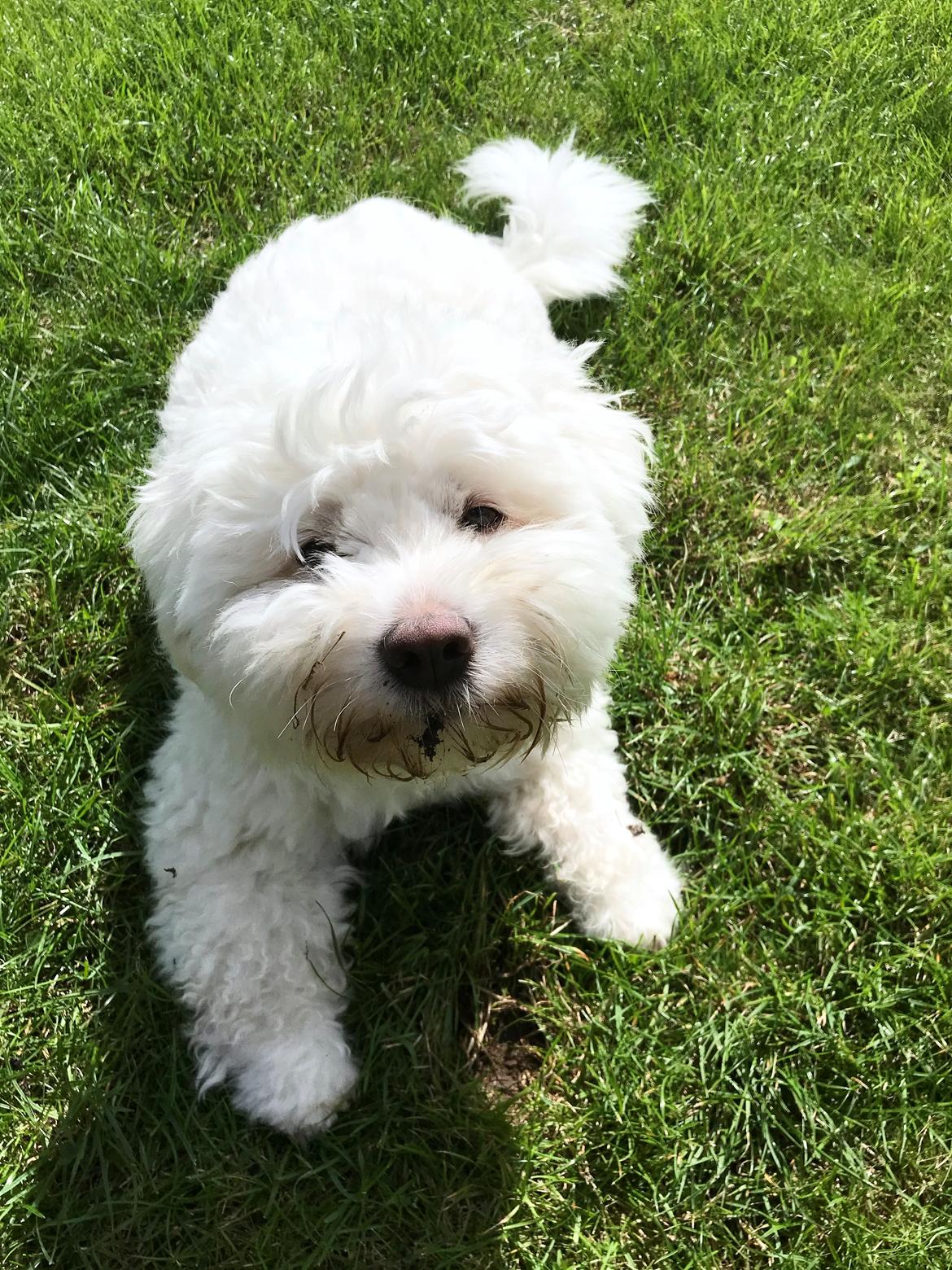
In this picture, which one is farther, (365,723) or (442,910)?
(442,910)

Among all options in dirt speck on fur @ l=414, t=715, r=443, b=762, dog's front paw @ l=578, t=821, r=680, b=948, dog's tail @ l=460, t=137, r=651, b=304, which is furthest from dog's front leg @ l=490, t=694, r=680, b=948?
dog's tail @ l=460, t=137, r=651, b=304

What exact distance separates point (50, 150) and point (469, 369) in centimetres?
305

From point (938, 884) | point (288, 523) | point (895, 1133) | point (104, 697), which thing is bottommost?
point (104, 697)

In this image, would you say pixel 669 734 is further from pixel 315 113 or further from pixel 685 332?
pixel 315 113

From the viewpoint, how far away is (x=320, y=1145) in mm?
2324

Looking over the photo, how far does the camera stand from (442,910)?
2619 mm

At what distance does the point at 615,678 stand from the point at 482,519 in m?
1.12

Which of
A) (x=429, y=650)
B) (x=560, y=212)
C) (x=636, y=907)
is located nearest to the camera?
(x=429, y=650)

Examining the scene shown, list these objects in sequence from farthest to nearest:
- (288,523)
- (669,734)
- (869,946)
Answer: (669,734), (869,946), (288,523)

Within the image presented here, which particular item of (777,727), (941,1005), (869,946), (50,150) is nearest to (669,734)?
(777,727)

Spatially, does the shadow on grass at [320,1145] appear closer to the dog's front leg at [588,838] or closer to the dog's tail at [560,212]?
the dog's front leg at [588,838]

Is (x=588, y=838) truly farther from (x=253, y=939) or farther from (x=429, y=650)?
(x=429, y=650)

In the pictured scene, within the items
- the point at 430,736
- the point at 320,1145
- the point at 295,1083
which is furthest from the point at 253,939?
the point at 430,736

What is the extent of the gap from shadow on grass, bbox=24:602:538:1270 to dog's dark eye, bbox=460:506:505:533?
116 centimetres
